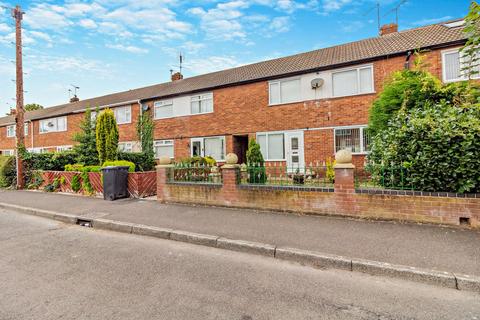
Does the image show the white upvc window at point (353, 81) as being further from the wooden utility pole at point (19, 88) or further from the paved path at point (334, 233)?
the wooden utility pole at point (19, 88)

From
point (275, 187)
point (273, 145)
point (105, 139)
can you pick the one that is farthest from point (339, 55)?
point (105, 139)

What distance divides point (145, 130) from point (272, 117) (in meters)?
8.94

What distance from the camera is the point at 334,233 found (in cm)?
467

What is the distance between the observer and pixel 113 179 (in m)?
8.69

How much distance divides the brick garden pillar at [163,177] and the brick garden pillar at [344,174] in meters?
4.84

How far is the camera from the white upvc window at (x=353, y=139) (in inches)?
443

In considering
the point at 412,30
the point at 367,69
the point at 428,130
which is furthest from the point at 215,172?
the point at 412,30

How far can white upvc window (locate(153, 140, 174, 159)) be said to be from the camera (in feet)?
54.3

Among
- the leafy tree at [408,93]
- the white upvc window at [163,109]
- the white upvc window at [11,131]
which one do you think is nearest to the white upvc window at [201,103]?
the white upvc window at [163,109]

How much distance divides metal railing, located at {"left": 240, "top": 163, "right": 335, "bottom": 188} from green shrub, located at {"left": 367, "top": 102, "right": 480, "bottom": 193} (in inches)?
50.0

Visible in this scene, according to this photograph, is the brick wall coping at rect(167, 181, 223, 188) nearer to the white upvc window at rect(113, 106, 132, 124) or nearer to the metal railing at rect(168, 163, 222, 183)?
the metal railing at rect(168, 163, 222, 183)

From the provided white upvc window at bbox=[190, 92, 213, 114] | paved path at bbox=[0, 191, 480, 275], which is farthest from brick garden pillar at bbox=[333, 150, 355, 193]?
white upvc window at bbox=[190, 92, 213, 114]

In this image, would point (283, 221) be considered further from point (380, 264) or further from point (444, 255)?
point (444, 255)

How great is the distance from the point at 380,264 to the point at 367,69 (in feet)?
33.6
